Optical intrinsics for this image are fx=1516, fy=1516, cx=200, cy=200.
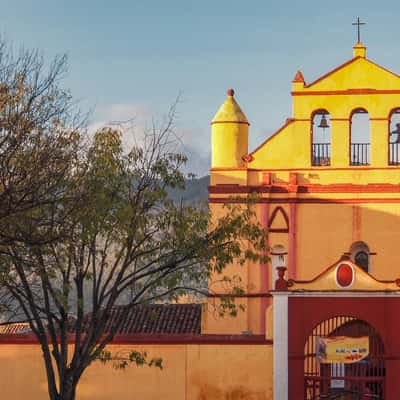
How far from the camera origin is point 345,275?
136ft

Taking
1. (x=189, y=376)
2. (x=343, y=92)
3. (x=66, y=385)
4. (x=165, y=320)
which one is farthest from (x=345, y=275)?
(x=165, y=320)

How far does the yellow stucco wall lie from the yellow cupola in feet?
32.4

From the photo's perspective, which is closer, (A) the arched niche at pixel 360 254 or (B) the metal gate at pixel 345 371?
(B) the metal gate at pixel 345 371

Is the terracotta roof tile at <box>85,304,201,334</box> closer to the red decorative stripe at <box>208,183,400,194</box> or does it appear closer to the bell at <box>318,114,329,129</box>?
the red decorative stripe at <box>208,183,400,194</box>

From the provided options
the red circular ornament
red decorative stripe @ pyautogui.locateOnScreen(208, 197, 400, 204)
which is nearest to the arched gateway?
the red circular ornament

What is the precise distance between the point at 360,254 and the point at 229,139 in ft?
19.2

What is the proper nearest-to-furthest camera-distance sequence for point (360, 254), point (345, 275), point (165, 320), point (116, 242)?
point (116, 242)
point (345, 275)
point (360, 254)
point (165, 320)

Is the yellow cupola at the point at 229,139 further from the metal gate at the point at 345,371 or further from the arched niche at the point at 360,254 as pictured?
the metal gate at the point at 345,371

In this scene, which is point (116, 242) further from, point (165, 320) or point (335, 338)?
point (165, 320)

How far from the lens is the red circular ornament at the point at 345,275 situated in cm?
4147

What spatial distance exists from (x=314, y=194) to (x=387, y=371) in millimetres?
10988

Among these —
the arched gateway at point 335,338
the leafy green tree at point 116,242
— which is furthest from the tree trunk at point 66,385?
the arched gateway at point 335,338

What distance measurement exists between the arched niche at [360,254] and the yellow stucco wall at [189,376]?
884cm

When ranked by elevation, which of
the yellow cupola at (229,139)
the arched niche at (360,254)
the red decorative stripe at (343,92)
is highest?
Result: the red decorative stripe at (343,92)
